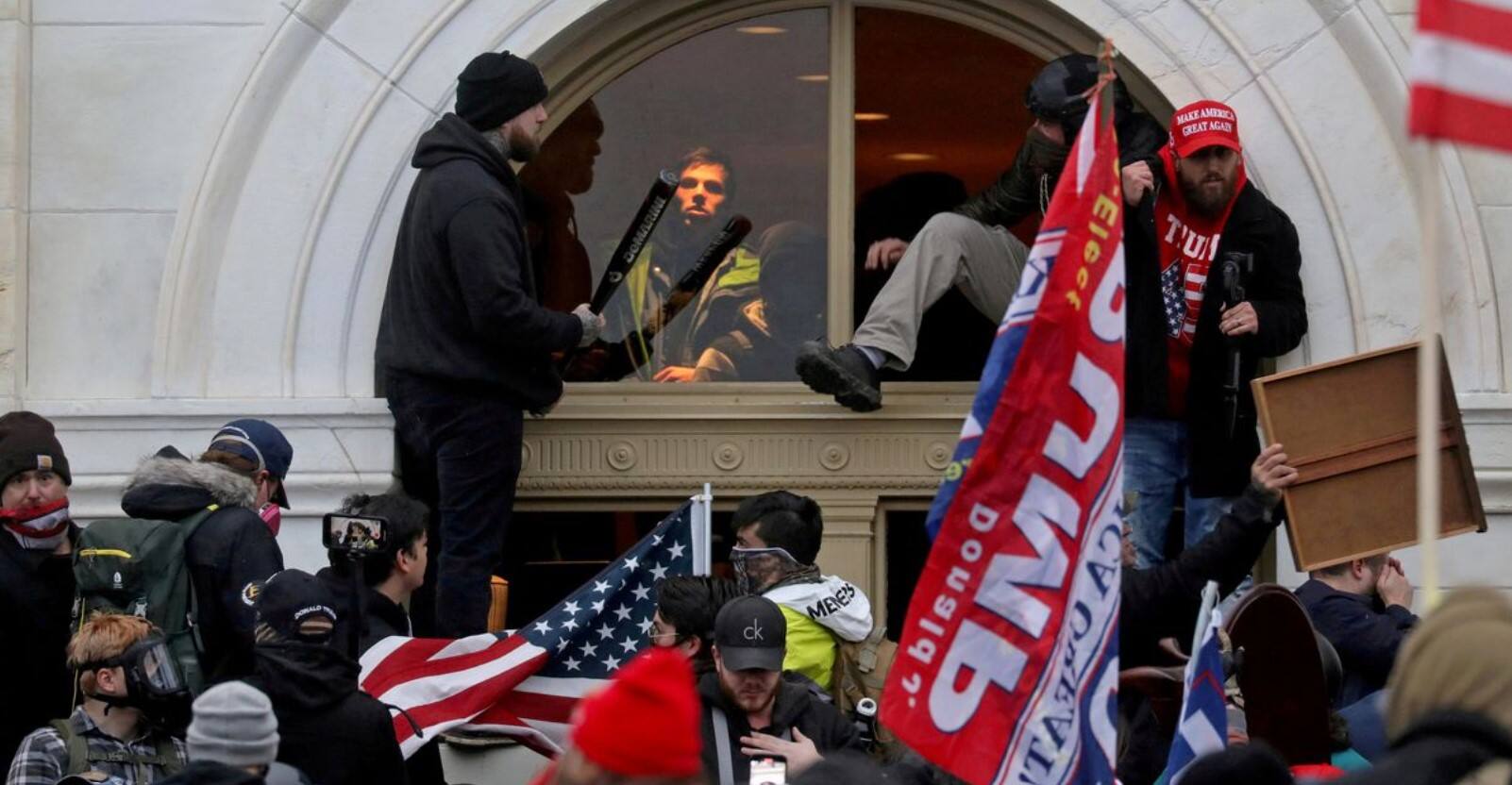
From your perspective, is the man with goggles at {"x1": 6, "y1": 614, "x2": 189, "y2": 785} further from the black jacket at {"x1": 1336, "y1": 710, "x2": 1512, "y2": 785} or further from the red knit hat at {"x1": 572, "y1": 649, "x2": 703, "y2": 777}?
the black jacket at {"x1": 1336, "y1": 710, "x2": 1512, "y2": 785}

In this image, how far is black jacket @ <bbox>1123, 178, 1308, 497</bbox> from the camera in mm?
10180

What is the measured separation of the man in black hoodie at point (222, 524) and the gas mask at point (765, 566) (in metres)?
1.54

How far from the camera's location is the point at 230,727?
677 centimetres

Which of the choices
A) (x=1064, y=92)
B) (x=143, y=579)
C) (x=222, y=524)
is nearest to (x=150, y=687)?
(x=143, y=579)

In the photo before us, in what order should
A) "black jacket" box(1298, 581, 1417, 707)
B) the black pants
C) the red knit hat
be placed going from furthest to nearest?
the black pants → "black jacket" box(1298, 581, 1417, 707) → the red knit hat

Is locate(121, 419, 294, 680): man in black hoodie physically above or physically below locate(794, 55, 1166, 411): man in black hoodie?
below

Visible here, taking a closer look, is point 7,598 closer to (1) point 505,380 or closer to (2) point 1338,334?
(1) point 505,380

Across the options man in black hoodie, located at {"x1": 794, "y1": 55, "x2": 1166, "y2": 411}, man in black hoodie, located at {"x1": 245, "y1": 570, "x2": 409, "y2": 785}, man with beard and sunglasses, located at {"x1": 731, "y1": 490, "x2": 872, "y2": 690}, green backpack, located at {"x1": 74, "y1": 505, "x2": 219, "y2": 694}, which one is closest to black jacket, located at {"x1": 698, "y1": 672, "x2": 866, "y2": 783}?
man with beard and sunglasses, located at {"x1": 731, "y1": 490, "x2": 872, "y2": 690}

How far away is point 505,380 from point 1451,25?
4.74 m

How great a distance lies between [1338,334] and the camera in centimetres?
1042

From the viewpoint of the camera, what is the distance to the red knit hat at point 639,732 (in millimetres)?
5062

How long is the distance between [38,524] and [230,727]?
270cm

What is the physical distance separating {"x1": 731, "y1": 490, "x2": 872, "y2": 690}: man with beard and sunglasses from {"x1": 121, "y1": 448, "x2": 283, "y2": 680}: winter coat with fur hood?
1555mm

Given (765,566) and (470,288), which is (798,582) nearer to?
(765,566)
